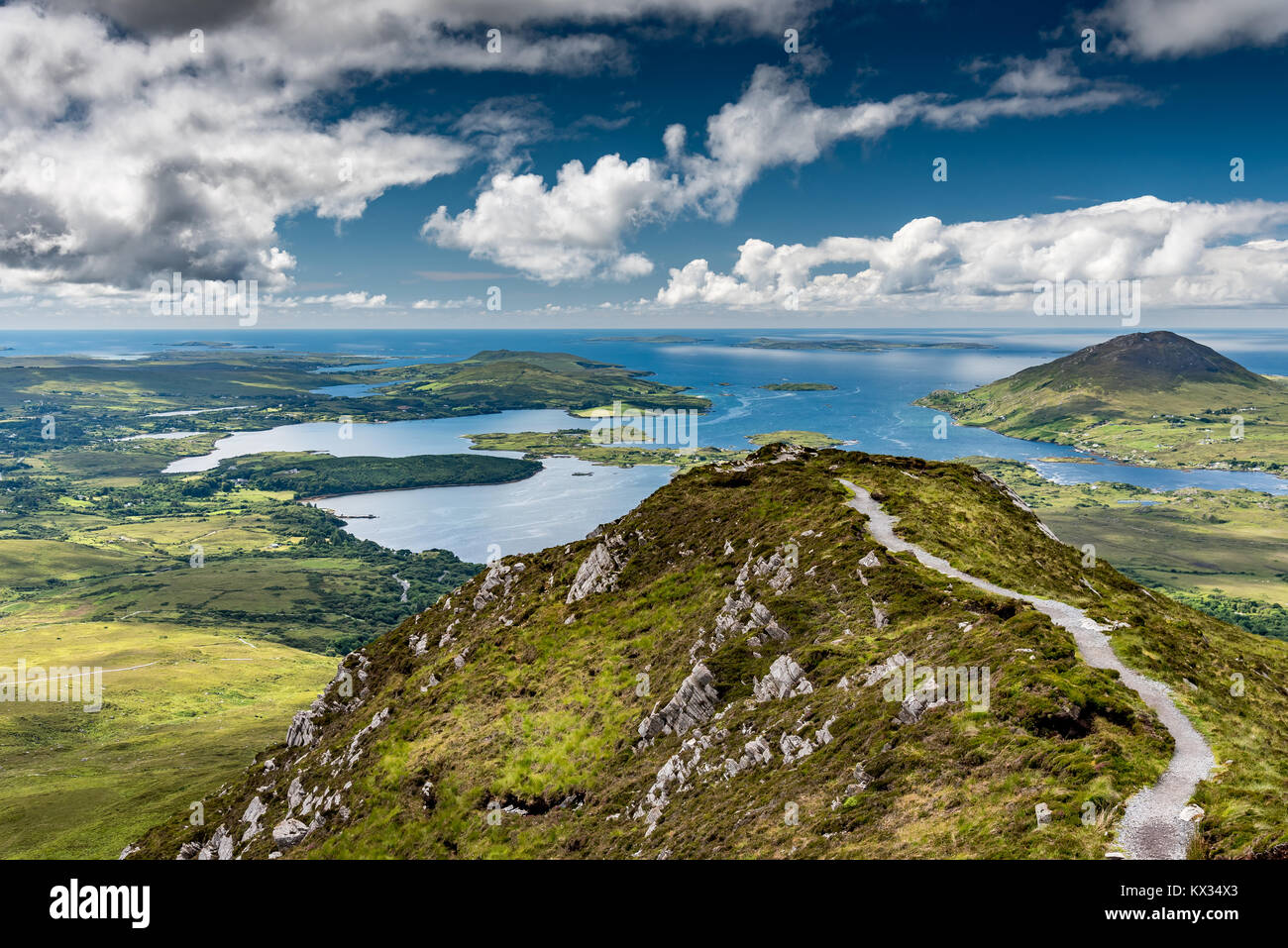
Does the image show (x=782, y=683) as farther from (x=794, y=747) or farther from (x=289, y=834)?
(x=289, y=834)

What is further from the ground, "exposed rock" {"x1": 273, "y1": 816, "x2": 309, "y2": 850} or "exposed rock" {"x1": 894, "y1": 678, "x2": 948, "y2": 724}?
"exposed rock" {"x1": 894, "y1": 678, "x2": 948, "y2": 724}

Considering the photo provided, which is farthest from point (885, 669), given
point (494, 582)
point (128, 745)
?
point (128, 745)

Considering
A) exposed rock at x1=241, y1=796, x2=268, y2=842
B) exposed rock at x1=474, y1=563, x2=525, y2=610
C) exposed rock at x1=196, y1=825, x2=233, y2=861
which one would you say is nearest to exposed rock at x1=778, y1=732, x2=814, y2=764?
exposed rock at x1=474, y1=563, x2=525, y2=610

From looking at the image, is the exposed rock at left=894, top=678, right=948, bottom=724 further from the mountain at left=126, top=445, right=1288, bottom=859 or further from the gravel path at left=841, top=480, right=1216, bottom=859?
the gravel path at left=841, top=480, right=1216, bottom=859

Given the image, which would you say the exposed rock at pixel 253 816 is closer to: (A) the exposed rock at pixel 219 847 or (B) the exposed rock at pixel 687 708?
(A) the exposed rock at pixel 219 847
